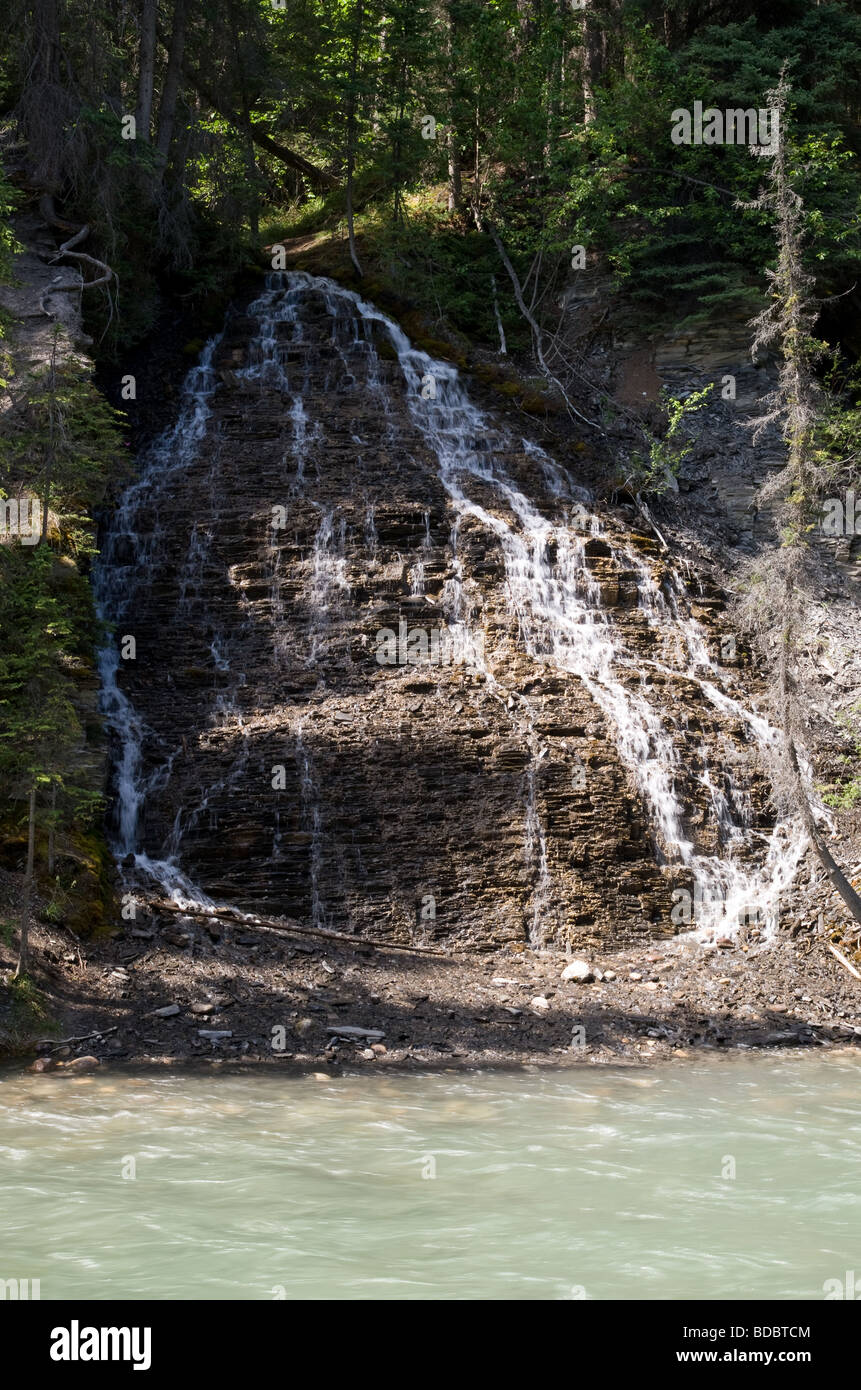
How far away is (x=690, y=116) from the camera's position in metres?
25.9

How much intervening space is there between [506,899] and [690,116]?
66.3 feet

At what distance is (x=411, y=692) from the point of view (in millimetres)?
16297

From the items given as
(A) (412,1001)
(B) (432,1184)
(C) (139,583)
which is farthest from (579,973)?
(C) (139,583)

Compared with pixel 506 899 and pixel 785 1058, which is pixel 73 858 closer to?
pixel 506 899

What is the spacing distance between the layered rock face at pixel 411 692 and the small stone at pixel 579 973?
2.84ft

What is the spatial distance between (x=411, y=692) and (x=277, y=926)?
14.3 feet

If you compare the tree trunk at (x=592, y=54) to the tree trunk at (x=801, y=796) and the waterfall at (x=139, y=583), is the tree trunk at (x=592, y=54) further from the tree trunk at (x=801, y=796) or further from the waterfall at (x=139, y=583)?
the tree trunk at (x=801, y=796)

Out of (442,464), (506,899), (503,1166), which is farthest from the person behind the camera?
(442,464)

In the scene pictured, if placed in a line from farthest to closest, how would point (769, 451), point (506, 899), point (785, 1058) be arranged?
1. point (769, 451)
2. point (506, 899)
3. point (785, 1058)

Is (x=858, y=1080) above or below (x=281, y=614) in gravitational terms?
below

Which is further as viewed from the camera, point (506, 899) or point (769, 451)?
point (769, 451)

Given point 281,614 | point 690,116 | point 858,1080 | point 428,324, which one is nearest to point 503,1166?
point 858,1080

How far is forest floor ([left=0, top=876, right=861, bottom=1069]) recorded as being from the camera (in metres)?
10.9

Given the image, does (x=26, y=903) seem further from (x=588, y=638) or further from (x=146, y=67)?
(x=146, y=67)
